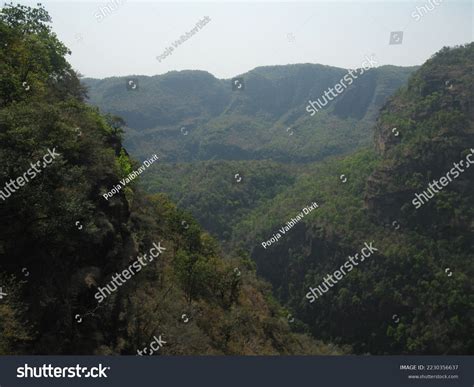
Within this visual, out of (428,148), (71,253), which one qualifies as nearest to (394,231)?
(428,148)

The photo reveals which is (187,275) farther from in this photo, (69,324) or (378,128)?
(378,128)

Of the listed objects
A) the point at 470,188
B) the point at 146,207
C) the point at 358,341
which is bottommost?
the point at 358,341

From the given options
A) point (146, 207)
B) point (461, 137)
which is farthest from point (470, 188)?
point (146, 207)

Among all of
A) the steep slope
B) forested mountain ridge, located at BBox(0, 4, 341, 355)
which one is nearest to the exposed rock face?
the steep slope

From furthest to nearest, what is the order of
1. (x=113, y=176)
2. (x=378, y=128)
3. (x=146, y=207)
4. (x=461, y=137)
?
(x=378, y=128), (x=461, y=137), (x=146, y=207), (x=113, y=176)

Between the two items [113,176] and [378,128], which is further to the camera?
[378,128]

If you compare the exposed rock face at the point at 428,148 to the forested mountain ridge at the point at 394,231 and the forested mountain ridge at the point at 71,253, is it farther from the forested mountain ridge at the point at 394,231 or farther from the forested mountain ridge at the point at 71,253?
the forested mountain ridge at the point at 71,253

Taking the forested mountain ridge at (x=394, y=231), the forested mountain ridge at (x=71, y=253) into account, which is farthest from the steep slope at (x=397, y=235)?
the forested mountain ridge at (x=71, y=253)

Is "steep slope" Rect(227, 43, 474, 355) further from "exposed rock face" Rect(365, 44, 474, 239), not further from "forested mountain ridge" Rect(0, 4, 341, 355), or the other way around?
"forested mountain ridge" Rect(0, 4, 341, 355)
